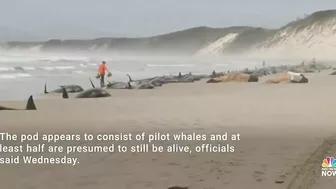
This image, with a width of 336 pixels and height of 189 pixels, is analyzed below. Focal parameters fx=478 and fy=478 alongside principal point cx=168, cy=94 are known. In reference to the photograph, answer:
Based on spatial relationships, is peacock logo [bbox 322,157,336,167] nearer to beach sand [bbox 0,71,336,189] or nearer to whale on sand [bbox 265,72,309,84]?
beach sand [bbox 0,71,336,189]

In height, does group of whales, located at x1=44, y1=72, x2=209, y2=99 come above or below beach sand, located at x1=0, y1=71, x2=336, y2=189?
above

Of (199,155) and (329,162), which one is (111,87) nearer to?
(199,155)

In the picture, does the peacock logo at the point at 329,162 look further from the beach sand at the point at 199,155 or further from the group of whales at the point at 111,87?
the group of whales at the point at 111,87

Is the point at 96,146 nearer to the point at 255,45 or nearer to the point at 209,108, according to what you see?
the point at 209,108

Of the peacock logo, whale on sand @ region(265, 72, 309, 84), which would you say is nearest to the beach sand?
the peacock logo

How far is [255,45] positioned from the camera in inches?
2056

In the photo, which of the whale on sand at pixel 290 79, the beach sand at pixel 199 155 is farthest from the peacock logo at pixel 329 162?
the whale on sand at pixel 290 79

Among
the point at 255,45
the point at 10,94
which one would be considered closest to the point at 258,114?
the point at 10,94

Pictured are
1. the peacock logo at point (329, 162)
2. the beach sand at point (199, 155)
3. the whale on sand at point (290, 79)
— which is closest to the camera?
the beach sand at point (199, 155)

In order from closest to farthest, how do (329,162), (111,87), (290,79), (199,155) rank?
(329,162) < (199,155) < (111,87) < (290,79)

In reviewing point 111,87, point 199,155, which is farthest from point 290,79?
point 199,155

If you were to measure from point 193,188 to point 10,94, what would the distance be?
6.03 meters

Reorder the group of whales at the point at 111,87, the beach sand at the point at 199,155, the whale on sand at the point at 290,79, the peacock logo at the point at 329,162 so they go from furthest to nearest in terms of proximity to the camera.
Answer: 1. the whale on sand at the point at 290,79
2. the group of whales at the point at 111,87
3. the peacock logo at the point at 329,162
4. the beach sand at the point at 199,155

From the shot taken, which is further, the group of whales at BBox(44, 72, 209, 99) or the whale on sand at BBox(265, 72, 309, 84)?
the whale on sand at BBox(265, 72, 309, 84)
